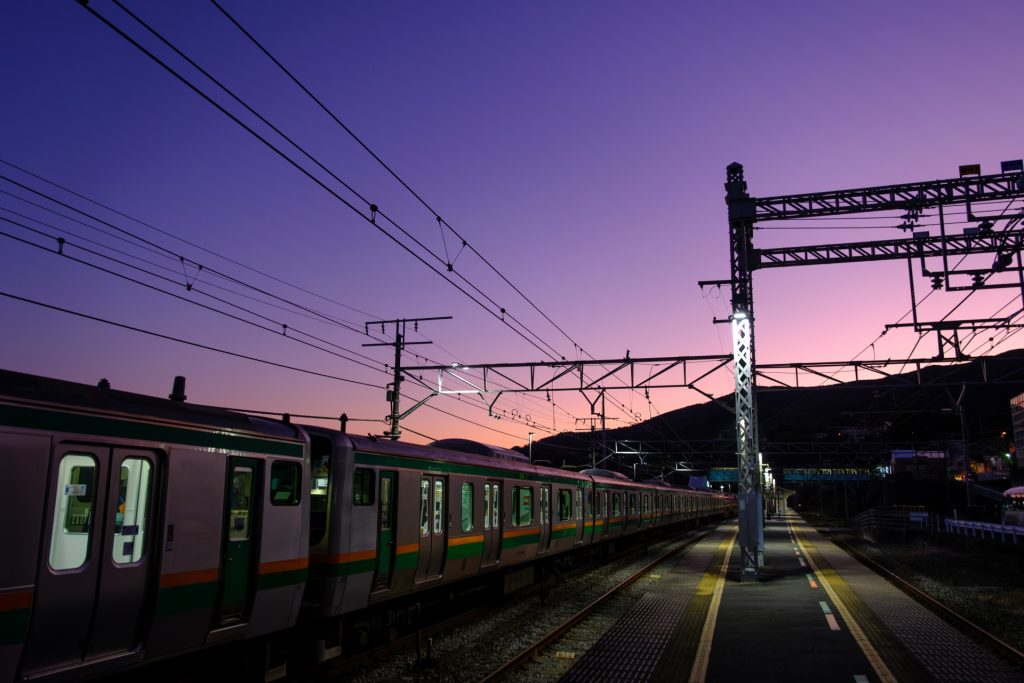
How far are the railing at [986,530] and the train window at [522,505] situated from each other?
52.4ft

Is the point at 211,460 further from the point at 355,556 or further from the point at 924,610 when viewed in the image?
the point at 924,610

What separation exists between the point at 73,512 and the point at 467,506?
8.54 meters

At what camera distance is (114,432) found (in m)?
6.45

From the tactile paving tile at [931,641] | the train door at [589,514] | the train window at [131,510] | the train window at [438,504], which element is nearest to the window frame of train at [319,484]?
the train window at [438,504]

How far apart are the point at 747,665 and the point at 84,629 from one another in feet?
26.9

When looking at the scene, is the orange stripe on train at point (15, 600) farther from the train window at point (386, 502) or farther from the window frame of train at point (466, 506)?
the window frame of train at point (466, 506)

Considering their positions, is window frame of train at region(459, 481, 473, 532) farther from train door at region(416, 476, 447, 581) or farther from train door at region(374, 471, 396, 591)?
train door at region(374, 471, 396, 591)

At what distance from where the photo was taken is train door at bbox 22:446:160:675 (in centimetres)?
577

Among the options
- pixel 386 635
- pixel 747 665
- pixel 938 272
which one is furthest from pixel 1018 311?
pixel 386 635

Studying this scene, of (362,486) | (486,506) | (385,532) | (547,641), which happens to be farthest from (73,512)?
(486,506)

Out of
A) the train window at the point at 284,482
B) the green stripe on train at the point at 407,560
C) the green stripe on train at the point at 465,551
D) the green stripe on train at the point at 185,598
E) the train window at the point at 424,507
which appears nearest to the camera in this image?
the green stripe on train at the point at 185,598

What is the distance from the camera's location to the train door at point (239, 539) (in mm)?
7641

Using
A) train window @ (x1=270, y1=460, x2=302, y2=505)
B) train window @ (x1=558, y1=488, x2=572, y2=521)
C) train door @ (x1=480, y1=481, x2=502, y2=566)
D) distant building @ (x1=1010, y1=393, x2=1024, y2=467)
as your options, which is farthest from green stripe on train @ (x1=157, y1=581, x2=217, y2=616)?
distant building @ (x1=1010, y1=393, x2=1024, y2=467)

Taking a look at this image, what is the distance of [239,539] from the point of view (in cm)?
788
